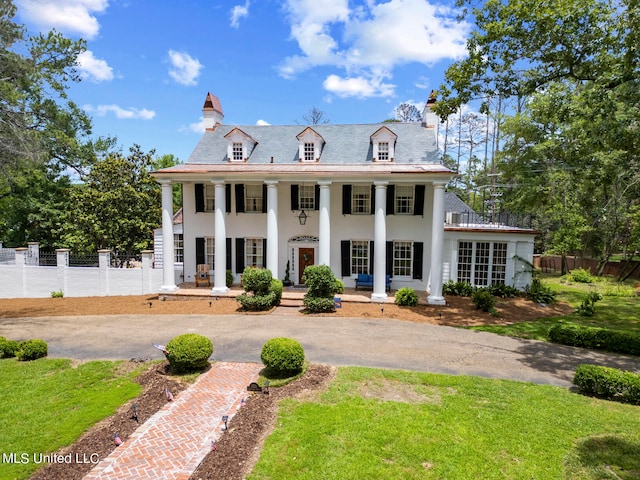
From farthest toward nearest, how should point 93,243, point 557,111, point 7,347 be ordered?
point 93,243, point 557,111, point 7,347

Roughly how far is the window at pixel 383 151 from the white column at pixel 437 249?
3.29 meters

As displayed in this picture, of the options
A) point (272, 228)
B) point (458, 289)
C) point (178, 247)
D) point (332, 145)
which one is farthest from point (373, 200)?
point (178, 247)

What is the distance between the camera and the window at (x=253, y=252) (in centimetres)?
2045

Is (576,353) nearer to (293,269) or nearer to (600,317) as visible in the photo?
(600,317)

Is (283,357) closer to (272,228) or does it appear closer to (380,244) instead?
(380,244)

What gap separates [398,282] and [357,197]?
509 cm

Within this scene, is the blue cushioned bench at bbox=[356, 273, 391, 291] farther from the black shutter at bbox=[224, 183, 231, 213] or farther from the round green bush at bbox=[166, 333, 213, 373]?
the round green bush at bbox=[166, 333, 213, 373]

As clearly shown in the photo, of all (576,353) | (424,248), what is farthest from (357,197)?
(576,353)

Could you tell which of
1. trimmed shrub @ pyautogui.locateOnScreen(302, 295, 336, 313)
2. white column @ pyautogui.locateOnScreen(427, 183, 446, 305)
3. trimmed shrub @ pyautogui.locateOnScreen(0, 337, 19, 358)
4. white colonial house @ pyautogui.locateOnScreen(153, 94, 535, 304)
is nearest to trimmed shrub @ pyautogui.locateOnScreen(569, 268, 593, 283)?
white colonial house @ pyautogui.locateOnScreen(153, 94, 535, 304)

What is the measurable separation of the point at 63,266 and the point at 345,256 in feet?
53.6

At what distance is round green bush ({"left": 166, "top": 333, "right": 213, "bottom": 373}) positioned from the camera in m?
9.30

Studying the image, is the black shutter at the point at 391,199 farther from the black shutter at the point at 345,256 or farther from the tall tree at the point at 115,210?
the tall tree at the point at 115,210

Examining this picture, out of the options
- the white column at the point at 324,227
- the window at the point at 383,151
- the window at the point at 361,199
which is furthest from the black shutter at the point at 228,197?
the window at the point at 383,151

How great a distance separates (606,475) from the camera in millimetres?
5734
